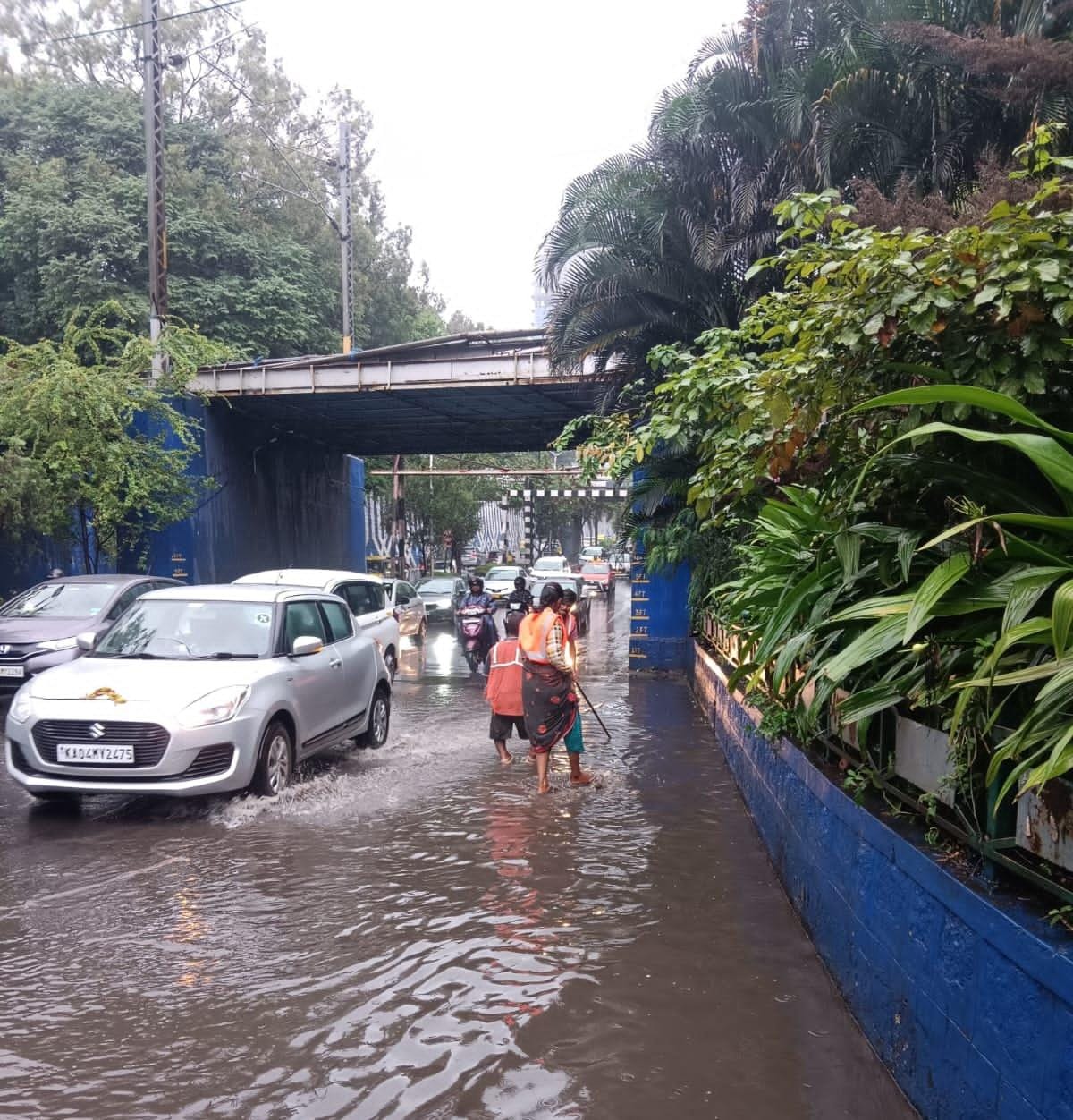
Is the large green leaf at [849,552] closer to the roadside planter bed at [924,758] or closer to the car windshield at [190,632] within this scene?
the roadside planter bed at [924,758]

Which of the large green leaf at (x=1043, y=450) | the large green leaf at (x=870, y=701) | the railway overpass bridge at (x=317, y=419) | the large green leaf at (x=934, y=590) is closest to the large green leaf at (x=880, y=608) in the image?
the large green leaf at (x=934, y=590)

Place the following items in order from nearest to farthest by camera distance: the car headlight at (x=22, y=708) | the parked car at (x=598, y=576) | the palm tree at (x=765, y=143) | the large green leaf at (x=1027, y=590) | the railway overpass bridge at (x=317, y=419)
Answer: the large green leaf at (x=1027, y=590) → the car headlight at (x=22, y=708) → the palm tree at (x=765, y=143) → the railway overpass bridge at (x=317, y=419) → the parked car at (x=598, y=576)

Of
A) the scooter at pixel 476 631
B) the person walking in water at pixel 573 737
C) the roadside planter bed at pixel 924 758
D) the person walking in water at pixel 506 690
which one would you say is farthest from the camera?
the scooter at pixel 476 631

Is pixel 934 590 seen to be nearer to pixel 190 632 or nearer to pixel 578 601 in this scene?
pixel 190 632

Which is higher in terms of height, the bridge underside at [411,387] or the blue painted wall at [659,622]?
the bridge underside at [411,387]

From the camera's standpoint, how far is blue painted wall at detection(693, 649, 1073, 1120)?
2617 mm

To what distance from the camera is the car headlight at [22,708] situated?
273 inches

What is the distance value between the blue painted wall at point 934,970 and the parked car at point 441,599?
2277 centimetres

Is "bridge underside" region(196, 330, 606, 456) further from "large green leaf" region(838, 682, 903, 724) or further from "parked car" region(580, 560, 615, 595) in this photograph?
"large green leaf" region(838, 682, 903, 724)

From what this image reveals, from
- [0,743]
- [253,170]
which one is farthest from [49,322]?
[0,743]

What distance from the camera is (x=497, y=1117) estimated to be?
343cm

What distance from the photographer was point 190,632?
8.01 m

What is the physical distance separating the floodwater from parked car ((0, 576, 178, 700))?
3829 mm

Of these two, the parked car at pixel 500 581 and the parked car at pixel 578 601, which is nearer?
the parked car at pixel 578 601
